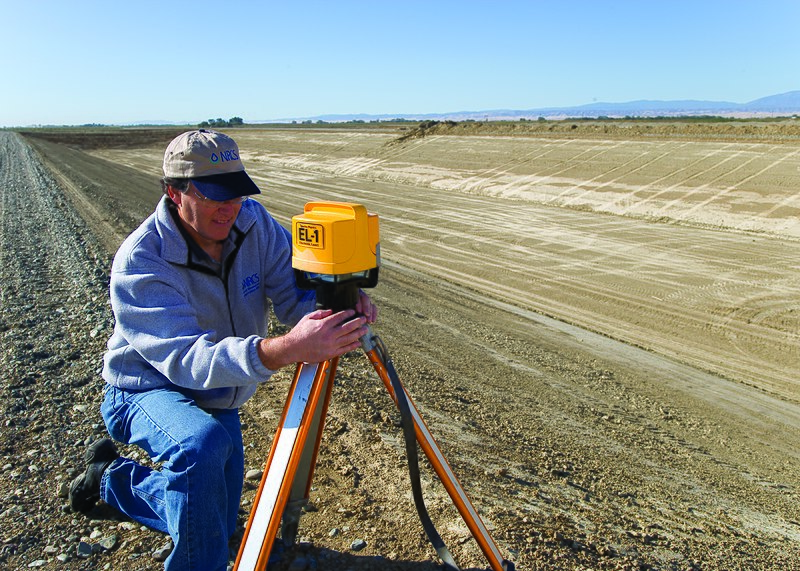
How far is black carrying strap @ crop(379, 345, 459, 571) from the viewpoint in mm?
2158

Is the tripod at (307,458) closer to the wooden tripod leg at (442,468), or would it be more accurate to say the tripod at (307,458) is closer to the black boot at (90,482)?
the wooden tripod leg at (442,468)

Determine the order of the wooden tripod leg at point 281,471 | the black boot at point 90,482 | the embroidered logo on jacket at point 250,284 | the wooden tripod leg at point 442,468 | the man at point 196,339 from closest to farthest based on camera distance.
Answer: the wooden tripod leg at point 281,471, the man at point 196,339, the wooden tripod leg at point 442,468, the embroidered logo on jacket at point 250,284, the black boot at point 90,482

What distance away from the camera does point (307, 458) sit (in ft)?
8.33

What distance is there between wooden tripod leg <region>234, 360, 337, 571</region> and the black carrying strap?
23 centimetres

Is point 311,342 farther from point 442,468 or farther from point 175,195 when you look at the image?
point 175,195

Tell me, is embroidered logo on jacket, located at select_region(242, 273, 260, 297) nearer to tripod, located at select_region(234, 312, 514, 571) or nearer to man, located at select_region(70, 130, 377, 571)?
man, located at select_region(70, 130, 377, 571)

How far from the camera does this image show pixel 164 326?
2203 millimetres

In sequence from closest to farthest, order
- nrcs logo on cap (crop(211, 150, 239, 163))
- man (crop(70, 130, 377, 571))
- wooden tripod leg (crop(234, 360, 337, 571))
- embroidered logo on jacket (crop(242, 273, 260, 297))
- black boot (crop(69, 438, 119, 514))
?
wooden tripod leg (crop(234, 360, 337, 571)) < man (crop(70, 130, 377, 571)) < nrcs logo on cap (crop(211, 150, 239, 163)) < embroidered logo on jacket (crop(242, 273, 260, 297)) < black boot (crop(69, 438, 119, 514))

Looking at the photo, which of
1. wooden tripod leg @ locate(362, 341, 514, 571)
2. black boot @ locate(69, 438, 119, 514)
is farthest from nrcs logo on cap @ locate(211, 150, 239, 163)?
black boot @ locate(69, 438, 119, 514)

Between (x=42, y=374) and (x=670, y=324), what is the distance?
294 inches

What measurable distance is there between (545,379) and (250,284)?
405cm

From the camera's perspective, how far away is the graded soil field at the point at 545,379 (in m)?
2.92

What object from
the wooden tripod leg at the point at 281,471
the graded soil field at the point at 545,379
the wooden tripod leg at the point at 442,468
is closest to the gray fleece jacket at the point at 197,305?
the wooden tripod leg at the point at 281,471

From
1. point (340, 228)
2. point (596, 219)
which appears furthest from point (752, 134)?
point (340, 228)
